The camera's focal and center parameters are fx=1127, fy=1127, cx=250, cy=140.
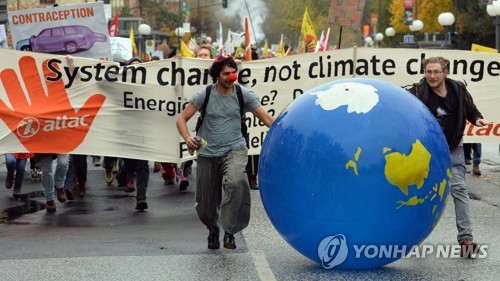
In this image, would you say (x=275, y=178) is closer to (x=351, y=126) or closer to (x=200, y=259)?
(x=351, y=126)

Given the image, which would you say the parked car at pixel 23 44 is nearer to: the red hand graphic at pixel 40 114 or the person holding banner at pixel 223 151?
the red hand graphic at pixel 40 114

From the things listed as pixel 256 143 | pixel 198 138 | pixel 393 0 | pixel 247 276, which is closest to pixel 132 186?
pixel 256 143

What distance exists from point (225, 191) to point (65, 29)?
22.2 ft

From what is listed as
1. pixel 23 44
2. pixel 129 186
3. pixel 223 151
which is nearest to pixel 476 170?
pixel 129 186

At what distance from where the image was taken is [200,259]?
9.02 metres

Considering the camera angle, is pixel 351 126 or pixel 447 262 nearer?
pixel 351 126

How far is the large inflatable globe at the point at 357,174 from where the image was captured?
7652 mm

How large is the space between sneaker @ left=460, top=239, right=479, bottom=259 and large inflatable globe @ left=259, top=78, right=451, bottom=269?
1.01 m

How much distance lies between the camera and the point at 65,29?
1549cm

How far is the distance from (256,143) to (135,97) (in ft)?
5.36

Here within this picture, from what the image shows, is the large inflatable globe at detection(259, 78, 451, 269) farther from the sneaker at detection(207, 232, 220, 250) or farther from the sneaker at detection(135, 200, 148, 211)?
the sneaker at detection(135, 200, 148, 211)

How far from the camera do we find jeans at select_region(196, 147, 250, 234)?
940 cm

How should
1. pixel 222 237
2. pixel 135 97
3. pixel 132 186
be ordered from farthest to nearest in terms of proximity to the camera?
pixel 132 186, pixel 135 97, pixel 222 237

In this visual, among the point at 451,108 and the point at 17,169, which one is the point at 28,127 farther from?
the point at 451,108
